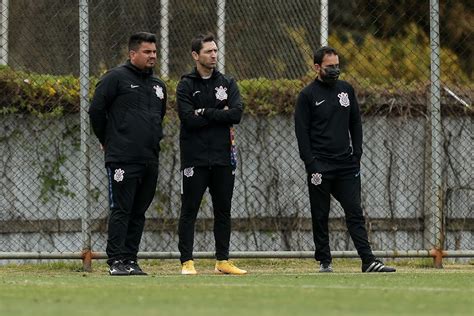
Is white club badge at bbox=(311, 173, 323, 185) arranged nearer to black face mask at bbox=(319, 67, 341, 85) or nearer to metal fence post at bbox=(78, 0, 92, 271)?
black face mask at bbox=(319, 67, 341, 85)

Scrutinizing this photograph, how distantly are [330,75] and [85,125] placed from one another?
2235mm

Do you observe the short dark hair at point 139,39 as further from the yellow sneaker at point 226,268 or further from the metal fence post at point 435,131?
the metal fence post at point 435,131

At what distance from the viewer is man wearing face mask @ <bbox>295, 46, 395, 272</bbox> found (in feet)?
37.2

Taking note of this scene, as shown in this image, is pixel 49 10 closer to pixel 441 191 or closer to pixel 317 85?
pixel 317 85

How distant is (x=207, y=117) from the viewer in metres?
11.0

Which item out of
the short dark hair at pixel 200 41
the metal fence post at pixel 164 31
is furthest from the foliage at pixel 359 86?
the short dark hair at pixel 200 41

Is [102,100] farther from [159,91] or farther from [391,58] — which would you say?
[391,58]

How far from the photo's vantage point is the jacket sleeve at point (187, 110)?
1102 centimetres

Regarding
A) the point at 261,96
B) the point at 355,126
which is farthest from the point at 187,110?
the point at 261,96

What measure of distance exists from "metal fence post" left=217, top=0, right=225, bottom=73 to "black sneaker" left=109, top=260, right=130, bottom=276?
2.61 metres

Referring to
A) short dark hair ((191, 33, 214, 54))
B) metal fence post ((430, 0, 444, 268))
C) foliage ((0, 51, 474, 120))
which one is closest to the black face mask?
short dark hair ((191, 33, 214, 54))

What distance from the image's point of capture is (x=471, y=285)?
916cm

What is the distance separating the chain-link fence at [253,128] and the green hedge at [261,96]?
0.04 ft

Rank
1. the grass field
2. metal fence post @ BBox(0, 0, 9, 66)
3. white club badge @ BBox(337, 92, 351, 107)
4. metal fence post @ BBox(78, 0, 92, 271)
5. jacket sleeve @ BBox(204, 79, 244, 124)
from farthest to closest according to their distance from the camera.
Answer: metal fence post @ BBox(0, 0, 9, 66) < metal fence post @ BBox(78, 0, 92, 271) < white club badge @ BBox(337, 92, 351, 107) < jacket sleeve @ BBox(204, 79, 244, 124) < the grass field
